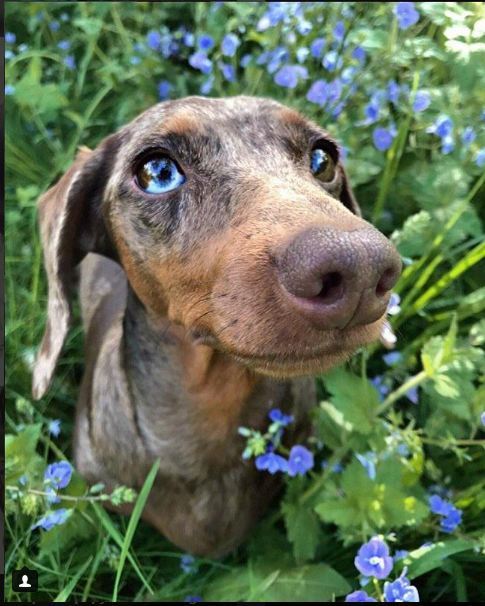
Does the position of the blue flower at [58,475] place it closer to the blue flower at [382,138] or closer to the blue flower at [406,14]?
the blue flower at [382,138]

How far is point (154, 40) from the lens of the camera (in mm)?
3127

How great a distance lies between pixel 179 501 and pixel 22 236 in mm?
1608

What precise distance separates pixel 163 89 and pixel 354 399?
1936mm

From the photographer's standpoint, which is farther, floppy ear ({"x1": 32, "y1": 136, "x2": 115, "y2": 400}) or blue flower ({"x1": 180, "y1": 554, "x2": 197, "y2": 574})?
blue flower ({"x1": 180, "y1": 554, "x2": 197, "y2": 574})

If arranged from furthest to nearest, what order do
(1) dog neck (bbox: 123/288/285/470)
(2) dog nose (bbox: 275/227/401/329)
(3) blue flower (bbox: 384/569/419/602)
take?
(1) dog neck (bbox: 123/288/285/470), (3) blue flower (bbox: 384/569/419/602), (2) dog nose (bbox: 275/227/401/329)

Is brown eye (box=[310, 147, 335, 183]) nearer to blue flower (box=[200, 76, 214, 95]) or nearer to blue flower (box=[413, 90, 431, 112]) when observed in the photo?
blue flower (box=[413, 90, 431, 112])

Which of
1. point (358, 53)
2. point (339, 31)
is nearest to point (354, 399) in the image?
point (358, 53)

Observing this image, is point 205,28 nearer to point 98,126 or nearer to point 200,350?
point 98,126

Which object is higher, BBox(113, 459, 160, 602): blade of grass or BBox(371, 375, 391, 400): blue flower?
BBox(371, 375, 391, 400): blue flower

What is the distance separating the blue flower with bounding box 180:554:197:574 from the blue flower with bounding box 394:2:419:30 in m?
A: 1.93

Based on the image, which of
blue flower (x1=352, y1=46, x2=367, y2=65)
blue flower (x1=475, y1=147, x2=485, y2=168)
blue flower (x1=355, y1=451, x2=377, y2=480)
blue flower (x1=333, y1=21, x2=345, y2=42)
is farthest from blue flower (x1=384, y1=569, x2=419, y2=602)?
blue flower (x1=333, y1=21, x2=345, y2=42)

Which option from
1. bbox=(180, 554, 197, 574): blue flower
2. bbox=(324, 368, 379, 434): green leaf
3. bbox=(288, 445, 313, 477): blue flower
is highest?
bbox=(324, 368, 379, 434): green leaf

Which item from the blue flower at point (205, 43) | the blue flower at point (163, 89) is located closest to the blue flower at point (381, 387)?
the blue flower at point (205, 43)

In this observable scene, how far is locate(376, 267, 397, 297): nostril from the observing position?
1243mm
